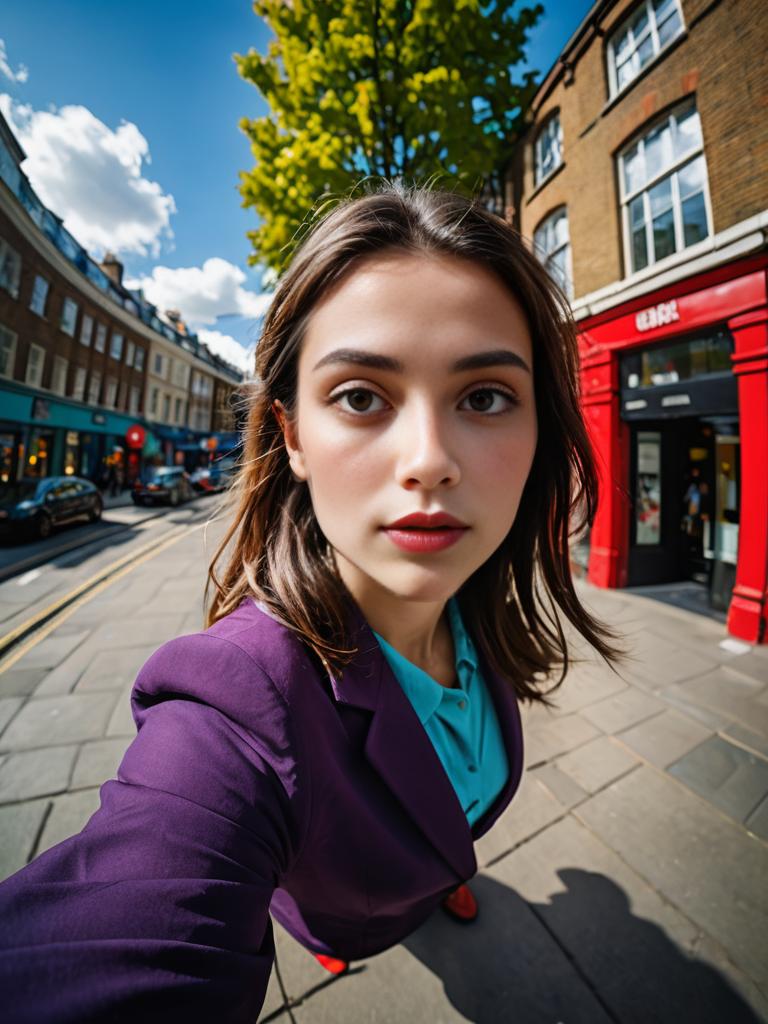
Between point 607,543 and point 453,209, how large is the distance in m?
6.25

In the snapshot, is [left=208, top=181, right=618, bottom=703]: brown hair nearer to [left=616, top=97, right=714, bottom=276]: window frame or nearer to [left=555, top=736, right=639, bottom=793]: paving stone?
[left=555, top=736, right=639, bottom=793]: paving stone

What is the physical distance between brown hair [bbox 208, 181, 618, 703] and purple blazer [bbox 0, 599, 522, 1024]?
0.53 feet

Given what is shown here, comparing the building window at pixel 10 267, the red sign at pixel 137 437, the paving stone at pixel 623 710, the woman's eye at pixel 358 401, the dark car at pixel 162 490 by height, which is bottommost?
the paving stone at pixel 623 710

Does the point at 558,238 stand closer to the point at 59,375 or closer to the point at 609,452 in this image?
the point at 609,452

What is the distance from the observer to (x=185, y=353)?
2738cm

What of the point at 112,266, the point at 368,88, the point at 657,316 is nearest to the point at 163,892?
the point at 657,316

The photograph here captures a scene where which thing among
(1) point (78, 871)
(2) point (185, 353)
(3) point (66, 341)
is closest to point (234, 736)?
(1) point (78, 871)

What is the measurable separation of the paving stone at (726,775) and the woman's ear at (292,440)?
303cm

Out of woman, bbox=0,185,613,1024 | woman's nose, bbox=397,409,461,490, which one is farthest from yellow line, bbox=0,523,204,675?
woman's nose, bbox=397,409,461,490

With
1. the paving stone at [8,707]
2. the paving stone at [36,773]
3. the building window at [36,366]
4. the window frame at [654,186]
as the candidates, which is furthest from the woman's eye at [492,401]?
the building window at [36,366]

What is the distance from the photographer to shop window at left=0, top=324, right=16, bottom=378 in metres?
10.7

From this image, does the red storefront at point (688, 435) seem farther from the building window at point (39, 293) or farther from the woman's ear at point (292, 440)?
the building window at point (39, 293)

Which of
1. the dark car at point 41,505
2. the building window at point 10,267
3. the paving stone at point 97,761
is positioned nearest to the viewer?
the paving stone at point 97,761

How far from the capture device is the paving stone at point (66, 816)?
72.2 inches
